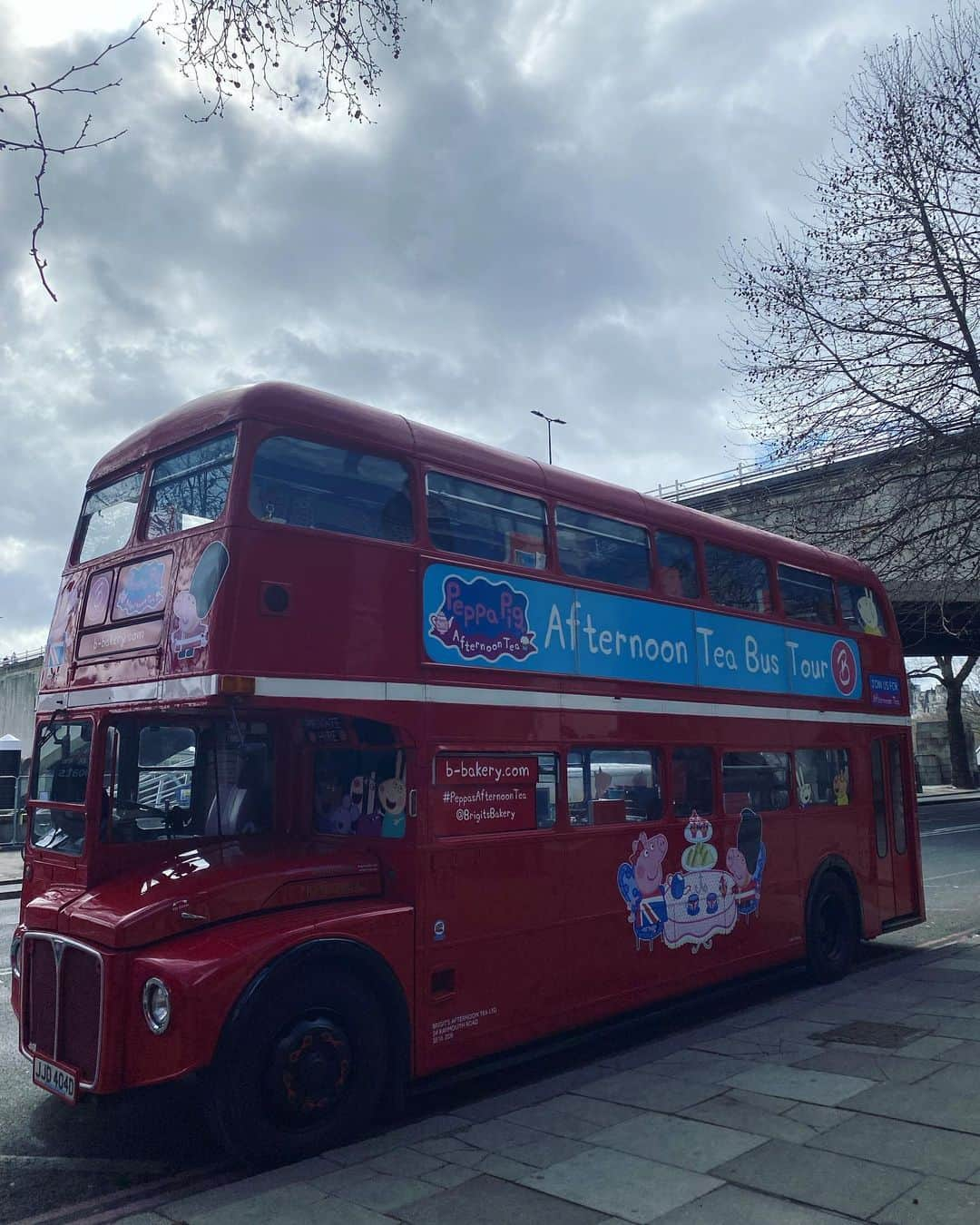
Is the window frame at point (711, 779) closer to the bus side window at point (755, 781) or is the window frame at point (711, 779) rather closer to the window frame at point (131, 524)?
the bus side window at point (755, 781)

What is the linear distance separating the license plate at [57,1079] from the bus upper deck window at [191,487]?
2974mm

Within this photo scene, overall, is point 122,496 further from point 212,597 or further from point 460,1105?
point 460,1105

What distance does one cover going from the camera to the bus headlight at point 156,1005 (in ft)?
16.2

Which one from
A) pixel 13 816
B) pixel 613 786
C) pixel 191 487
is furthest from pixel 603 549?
pixel 13 816

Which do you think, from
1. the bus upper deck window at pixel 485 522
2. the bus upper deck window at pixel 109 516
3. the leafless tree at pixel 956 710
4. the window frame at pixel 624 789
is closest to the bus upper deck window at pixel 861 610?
the window frame at pixel 624 789

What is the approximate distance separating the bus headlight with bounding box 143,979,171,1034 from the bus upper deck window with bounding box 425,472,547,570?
3049 millimetres

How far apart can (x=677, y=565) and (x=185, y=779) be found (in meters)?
4.34

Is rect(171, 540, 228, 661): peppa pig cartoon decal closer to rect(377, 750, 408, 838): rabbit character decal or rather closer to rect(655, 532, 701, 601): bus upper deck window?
rect(377, 750, 408, 838): rabbit character decal

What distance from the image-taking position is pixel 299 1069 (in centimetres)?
535

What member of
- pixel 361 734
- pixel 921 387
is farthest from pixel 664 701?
pixel 921 387

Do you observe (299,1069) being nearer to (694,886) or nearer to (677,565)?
(694,886)

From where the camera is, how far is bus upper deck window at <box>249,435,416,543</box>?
5.85 meters

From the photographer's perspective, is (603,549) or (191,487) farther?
(603,549)

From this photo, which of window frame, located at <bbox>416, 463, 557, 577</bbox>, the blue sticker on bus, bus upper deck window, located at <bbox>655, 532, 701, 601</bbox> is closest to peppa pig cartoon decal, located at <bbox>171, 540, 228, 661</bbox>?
window frame, located at <bbox>416, 463, 557, 577</bbox>
